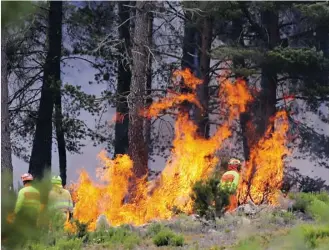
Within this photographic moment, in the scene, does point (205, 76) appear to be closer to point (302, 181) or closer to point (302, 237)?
point (302, 181)

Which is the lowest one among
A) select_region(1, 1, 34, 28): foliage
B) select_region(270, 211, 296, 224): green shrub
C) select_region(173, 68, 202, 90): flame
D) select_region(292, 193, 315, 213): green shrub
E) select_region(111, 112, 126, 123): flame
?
select_region(270, 211, 296, 224): green shrub

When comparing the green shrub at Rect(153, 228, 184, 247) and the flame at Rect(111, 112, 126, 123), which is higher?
the flame at Rect(111, 112, 126, 123)

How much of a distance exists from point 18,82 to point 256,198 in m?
8.86

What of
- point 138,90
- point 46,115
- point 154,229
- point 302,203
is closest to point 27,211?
point 154,229

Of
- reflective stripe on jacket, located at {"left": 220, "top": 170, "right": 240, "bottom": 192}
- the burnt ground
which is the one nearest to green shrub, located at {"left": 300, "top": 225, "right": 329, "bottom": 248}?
the burnt ground

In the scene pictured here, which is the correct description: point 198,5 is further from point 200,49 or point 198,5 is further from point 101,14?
point 101,14

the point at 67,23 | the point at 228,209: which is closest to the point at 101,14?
the point at 67,23

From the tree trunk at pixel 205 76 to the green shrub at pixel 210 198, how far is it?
722 cm

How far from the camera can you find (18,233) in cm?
353

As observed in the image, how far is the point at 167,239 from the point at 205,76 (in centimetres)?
1002

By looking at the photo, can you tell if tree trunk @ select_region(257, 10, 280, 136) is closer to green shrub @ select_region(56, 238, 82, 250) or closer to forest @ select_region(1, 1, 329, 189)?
forest @ select_region(1, 1, 329, 189)

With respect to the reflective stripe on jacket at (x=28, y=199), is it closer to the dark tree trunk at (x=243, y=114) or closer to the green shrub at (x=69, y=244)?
the green shrub at (x=69, y=244)

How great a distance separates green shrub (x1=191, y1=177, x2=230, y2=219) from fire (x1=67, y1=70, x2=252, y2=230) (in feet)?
4.11

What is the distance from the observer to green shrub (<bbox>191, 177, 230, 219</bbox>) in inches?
392
